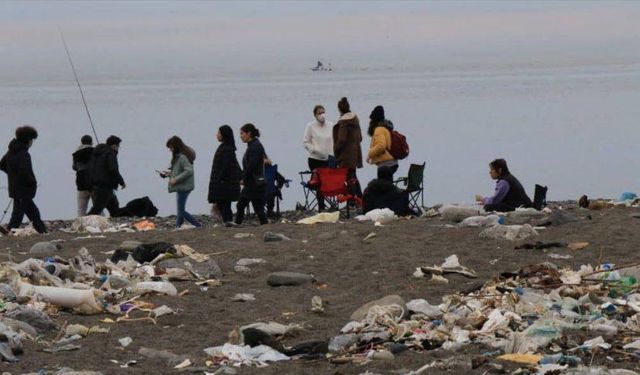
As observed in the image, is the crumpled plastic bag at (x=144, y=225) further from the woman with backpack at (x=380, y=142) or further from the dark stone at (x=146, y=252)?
the dark stone at (x=146, y=252)

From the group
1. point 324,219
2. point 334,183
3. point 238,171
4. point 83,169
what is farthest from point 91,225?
point 334,183

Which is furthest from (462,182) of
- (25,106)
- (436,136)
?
(25,106)

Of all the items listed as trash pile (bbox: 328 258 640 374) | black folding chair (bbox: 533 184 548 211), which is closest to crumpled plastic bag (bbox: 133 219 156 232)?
black folding chair (bbox: 533 184 548 211)

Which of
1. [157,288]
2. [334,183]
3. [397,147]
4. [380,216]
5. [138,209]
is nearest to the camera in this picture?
[157,288]

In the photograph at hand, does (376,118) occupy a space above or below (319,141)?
above

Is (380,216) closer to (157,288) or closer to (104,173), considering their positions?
(104,173)

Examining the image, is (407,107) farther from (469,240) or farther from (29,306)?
(29,306)

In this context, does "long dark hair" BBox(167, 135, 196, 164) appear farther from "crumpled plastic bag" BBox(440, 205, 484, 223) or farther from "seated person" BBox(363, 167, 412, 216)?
"crumpled plastic bag" BBox(440, 205, 484, 223)

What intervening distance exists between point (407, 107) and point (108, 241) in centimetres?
4691

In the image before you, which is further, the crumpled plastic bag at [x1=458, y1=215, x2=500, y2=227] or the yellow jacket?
the yellow jacket

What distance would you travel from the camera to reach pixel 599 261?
13.5 metres

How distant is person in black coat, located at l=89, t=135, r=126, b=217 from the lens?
19.3 metres

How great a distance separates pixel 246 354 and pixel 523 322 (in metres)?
2.08

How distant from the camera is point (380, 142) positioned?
1877cm
